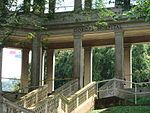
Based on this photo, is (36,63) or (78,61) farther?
(36,63)

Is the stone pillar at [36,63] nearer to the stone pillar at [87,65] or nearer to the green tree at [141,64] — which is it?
the stone pillar at [87,65]

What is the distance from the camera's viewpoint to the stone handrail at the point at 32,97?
1991cm

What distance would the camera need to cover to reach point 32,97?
21.0 metres

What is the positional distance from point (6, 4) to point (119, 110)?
6683mm

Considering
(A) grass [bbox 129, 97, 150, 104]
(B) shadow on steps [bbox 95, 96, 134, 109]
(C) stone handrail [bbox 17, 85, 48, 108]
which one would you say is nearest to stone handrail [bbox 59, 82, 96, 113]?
(B) shadow on steps [bbox 95, 96, 134, 109]

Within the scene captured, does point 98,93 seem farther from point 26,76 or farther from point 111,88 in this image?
point 26,76

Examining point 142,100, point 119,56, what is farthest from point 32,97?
point 119,56

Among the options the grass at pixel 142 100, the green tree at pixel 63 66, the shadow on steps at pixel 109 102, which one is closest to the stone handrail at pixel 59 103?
the shadow on steps at pixel 109 102

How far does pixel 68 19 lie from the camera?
26.2 metres

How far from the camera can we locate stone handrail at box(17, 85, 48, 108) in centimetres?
1991

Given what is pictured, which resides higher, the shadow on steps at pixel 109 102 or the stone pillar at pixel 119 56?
the stone pillar at pixel 119 56

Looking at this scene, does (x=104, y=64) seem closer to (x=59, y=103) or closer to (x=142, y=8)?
(x=59, y=103)

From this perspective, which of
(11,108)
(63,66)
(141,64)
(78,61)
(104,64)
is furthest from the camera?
(63,66)

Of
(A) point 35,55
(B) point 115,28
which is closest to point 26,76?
(A) point 35,55
